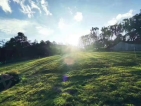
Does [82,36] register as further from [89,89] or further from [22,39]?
[89,89]

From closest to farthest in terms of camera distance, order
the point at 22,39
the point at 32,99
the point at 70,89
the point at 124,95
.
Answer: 1. the point at 124,95
2. the point at 32,99
3. the point at 70,89
4. the point at 22,39

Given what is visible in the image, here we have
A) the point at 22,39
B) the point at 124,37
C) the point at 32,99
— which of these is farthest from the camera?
the point at 124,37

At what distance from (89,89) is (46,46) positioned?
305 ft

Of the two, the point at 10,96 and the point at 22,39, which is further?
the point at 22,39

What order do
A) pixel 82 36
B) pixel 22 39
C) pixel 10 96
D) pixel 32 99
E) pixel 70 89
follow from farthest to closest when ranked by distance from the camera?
pixel 82 36, pixel 22 39, pixel 10 96, pixel 70 89, pixel 32 99

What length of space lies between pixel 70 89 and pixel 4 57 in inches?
3681

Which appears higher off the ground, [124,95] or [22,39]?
[22,39]

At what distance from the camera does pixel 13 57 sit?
106m

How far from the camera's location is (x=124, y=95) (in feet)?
52.6

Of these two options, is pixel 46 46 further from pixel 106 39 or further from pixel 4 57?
pixel 106 39

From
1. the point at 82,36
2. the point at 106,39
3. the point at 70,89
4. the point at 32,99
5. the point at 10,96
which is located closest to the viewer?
the point at 32,99

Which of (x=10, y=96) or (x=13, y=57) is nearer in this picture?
(x=10, y=96)

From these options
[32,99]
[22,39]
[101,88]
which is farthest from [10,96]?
[22,39]

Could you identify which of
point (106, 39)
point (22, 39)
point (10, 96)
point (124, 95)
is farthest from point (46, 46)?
point (124, 95)
